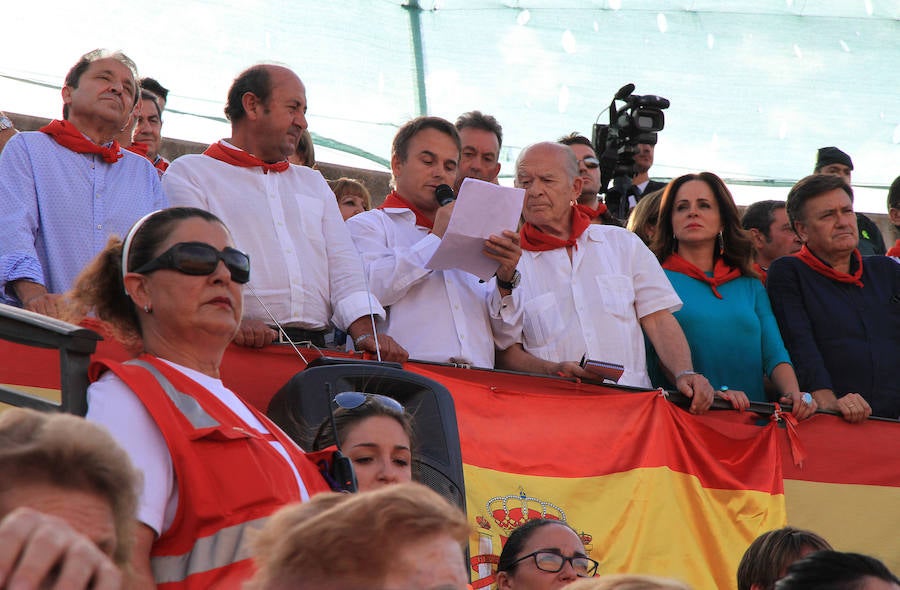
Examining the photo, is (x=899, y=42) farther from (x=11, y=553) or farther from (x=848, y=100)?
(x=11, y=553)

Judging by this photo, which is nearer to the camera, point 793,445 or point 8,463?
point 8,463

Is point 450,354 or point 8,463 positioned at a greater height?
point 8,463

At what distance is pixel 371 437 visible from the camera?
11.2 ft

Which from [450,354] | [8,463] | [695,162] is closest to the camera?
[8,463]

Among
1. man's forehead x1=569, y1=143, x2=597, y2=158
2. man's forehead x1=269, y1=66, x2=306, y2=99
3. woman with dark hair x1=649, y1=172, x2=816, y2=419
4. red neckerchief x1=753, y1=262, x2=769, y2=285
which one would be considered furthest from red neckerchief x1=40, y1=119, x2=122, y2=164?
man's forehead x1=569, y1=143, x2=597, y2=158

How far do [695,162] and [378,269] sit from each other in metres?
5.49

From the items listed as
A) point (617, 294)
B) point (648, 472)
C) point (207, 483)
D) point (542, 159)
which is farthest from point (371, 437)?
point (542, 159)

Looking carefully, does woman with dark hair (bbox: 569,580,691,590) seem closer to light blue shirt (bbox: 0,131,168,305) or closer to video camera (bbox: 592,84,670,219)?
light blue shirt (bbox: 0,131,168,305)

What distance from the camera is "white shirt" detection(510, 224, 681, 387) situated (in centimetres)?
544

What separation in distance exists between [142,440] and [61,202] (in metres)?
2.13

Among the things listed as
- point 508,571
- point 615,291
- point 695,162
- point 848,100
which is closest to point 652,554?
point 508,571

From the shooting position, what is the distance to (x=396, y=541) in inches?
61.6

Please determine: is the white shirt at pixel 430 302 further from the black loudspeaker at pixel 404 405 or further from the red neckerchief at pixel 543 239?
the black loudspeaker at pixel 404 405

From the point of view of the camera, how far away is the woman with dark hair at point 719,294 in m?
5.68
